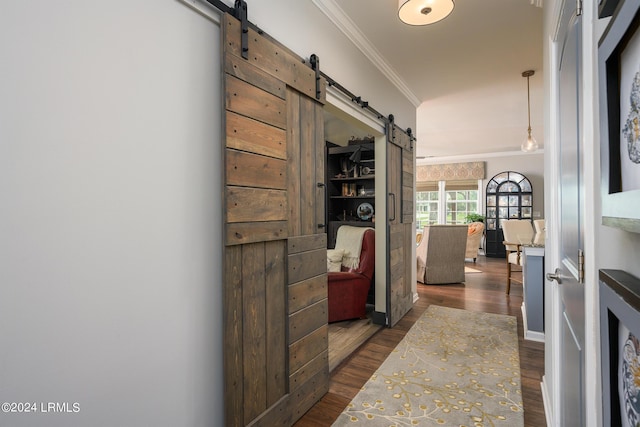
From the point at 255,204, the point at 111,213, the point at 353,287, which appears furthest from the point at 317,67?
the point at 353,287

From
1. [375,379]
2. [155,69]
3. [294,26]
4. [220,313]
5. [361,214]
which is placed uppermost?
[294,26]

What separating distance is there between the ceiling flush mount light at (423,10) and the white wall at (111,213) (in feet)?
3.89

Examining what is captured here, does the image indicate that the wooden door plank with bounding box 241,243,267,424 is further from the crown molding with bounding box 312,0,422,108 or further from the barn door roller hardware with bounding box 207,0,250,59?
the crown molding with bounding box 312,0,422,108

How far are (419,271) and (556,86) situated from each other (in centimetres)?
421

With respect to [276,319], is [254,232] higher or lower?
higher

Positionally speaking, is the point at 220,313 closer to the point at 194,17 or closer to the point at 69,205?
the point at 69,205

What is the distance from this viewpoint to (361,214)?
183 inches

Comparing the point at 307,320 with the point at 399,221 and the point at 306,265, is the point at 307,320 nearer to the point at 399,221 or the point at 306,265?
the point at 306,265

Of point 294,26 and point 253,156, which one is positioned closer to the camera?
point 253,156

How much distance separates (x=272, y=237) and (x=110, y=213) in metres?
0.76

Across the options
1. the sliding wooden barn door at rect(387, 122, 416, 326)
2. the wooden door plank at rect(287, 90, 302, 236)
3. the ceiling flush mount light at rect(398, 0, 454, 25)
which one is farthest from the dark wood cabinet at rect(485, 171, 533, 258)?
the wooden door plank at rect(287, 90, 302, 236)

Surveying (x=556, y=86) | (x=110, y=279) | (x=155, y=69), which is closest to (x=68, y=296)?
(x=110, y=279)

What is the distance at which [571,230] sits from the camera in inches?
48.7

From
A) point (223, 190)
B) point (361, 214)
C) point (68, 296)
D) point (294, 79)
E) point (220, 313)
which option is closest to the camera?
point (68, 296)
